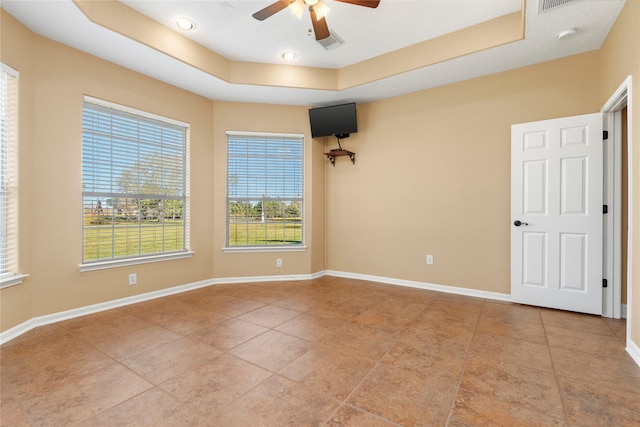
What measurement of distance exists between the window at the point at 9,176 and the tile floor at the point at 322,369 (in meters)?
0.67

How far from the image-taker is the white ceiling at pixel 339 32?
2.51 metres

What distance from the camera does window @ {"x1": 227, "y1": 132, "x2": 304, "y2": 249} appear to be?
4.43 m

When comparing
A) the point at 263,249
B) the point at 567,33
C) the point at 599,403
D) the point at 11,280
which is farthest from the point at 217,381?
the point at 567,33

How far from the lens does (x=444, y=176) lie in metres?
3.85

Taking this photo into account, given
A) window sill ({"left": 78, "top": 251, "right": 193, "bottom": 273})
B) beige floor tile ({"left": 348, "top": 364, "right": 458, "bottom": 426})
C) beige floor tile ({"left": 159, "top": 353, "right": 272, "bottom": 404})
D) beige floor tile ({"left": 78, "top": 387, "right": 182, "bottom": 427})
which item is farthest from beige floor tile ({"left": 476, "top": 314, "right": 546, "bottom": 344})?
window sill ({"left": 78, "top": 251, "right": 193, "bottom": 273})

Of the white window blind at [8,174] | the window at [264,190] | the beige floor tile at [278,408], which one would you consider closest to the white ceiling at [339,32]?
the white window blind at [8,174]

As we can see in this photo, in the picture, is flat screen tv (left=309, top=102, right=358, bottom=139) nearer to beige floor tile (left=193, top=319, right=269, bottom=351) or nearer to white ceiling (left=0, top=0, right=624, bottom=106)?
white ceiling (left=0, top=0, right=624, bottom=106)

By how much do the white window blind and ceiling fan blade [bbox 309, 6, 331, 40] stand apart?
2628 millimetres

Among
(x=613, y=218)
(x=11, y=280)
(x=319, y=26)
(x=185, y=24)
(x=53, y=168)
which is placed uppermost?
(x=185, y=24)

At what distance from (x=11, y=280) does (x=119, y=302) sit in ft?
3.29

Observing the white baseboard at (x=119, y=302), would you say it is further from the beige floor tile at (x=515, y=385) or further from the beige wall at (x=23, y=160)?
the beige floor tile at (x=515, y=385)

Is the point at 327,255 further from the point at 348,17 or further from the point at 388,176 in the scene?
the point at 348,17

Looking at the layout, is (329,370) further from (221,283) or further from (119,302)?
(221,283)

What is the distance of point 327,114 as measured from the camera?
4.37 metres
